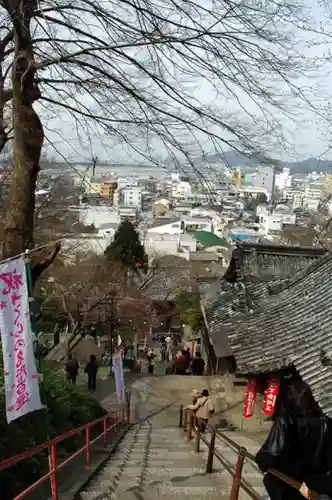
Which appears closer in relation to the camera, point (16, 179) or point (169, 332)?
point (16, 179)

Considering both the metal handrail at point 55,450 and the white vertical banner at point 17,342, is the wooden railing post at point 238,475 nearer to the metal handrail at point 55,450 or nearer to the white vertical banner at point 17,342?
the metal handrail at point 55,450

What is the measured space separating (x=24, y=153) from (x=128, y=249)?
32070 millimetres

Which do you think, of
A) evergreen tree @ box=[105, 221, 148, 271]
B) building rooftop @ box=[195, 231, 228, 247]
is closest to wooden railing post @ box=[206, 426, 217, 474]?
evergreen tree @ box=[105, 221, 148, 271]

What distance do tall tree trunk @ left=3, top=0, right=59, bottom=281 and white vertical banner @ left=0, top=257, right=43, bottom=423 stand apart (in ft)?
3.85

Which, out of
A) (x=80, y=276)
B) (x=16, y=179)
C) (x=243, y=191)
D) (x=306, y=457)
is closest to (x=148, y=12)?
(x=16, y=179)

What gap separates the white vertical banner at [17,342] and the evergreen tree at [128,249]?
31936 millimetres

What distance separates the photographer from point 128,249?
38.0 metres

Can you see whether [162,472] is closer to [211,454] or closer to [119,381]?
[211,454]

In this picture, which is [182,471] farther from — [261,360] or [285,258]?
[285,258]

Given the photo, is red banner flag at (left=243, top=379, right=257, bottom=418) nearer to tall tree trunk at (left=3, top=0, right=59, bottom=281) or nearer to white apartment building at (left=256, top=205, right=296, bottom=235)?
tall tree trunk at (left=3, top=0, right=59, bottom=281)

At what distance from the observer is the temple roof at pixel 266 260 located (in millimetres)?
16594

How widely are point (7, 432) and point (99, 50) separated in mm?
4856

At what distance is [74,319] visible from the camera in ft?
74.0

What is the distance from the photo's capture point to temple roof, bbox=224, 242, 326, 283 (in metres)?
16.6
